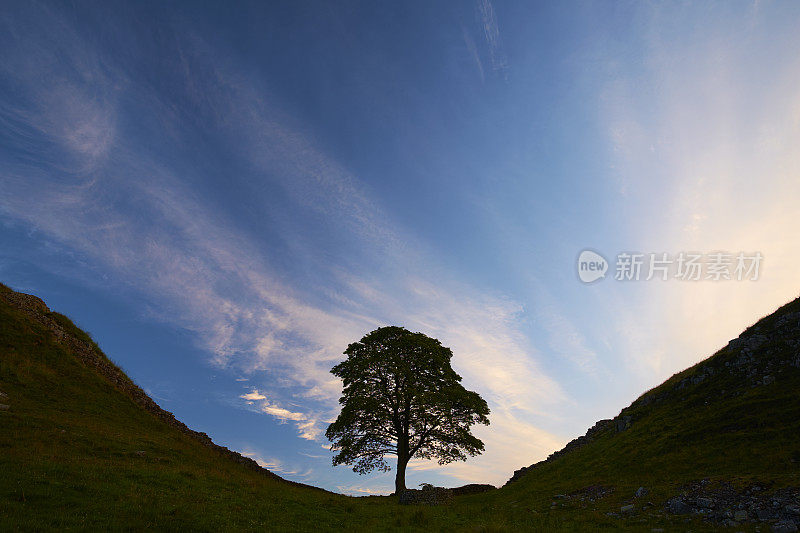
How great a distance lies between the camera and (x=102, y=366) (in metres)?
42.3

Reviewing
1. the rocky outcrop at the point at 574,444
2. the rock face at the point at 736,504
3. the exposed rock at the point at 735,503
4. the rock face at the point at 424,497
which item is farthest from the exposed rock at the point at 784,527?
the rocky outcrop at the point at 574,444

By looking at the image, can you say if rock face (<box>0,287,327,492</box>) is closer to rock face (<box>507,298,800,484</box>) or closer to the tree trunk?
the tree trunk

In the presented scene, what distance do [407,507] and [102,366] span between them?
1485 inches

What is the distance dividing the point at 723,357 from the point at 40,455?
48.3 m

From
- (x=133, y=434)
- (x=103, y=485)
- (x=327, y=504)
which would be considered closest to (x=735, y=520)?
(x=327, y=504)

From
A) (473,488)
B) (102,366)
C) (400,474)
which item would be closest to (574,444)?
(473,488)

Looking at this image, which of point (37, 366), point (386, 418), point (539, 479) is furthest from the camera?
point (386, 418)

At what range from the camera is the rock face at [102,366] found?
40750mm

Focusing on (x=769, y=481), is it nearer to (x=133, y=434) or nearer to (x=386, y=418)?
(x=386, y=418)

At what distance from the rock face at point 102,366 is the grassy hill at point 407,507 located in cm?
64

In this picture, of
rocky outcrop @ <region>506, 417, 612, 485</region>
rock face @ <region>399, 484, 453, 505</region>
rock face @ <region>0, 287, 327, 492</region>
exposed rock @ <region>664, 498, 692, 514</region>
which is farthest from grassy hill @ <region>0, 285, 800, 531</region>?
rocky outcrop @ <region>506, 417, 612, 485</region>

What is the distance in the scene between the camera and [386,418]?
146ft

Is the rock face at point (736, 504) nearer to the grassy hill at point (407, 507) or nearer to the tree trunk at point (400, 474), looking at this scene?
the grassy hill at point (407, 507)

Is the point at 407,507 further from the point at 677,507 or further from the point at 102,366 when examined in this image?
the point at 102,366
